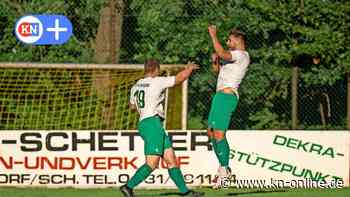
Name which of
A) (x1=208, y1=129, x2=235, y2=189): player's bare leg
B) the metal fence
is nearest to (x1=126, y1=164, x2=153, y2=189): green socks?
(x1=208, y1=129, x2=235, y2=189): player's bare leg

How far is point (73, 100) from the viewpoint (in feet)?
54.5

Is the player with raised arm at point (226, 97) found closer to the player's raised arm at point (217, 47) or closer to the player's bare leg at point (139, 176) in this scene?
the player's raised arm at point (217, 47)

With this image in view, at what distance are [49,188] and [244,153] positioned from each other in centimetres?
282

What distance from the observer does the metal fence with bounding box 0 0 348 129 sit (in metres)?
16.9

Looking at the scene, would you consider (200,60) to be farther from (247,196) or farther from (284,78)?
(247,196)

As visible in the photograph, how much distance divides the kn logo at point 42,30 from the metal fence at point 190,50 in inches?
11.8

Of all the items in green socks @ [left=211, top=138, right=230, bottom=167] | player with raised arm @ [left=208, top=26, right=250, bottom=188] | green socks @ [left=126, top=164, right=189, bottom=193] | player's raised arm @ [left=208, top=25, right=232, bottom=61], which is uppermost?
player's raised arm @ [left=208, top=25, right=232, bottom=61]

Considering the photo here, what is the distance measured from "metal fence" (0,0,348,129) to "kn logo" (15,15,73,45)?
0.98 feet

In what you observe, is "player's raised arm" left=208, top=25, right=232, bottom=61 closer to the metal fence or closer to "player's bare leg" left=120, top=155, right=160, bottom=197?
"player's bare leg" left=120, top=155, right=160, bottom=197

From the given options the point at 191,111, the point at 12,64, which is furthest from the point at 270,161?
the point at 12,64

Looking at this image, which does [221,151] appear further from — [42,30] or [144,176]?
[42,30]

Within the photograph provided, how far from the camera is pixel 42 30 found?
1680 cm

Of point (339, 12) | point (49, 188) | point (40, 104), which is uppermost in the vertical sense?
point (339, 12)

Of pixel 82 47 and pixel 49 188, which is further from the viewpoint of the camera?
pixel 82 47
